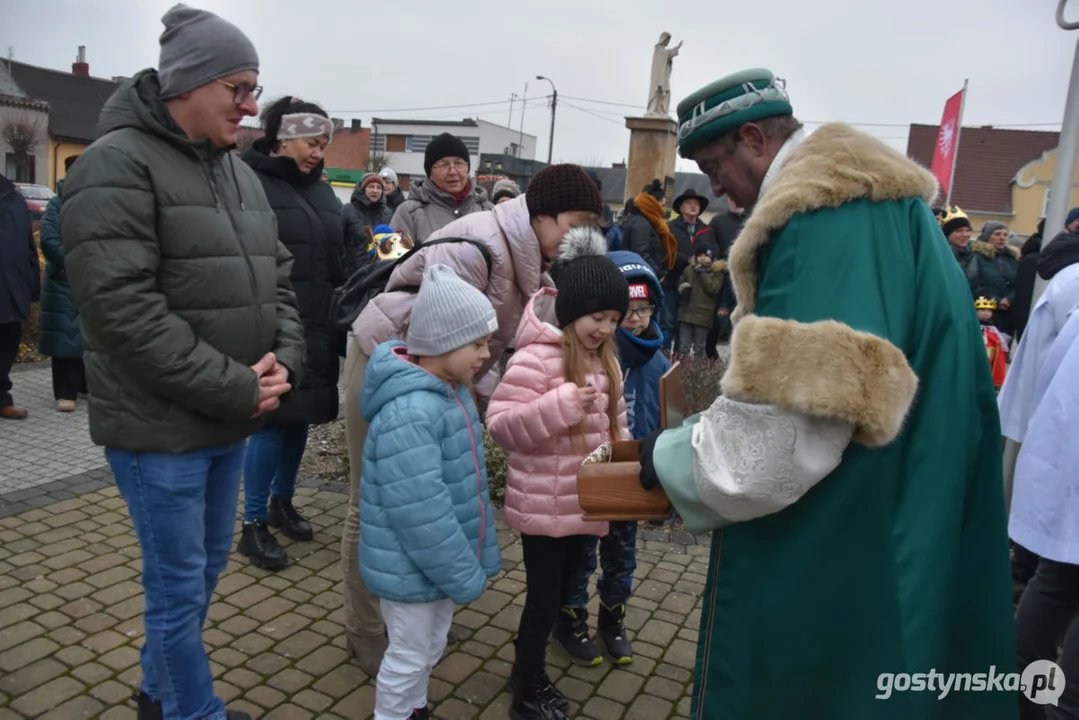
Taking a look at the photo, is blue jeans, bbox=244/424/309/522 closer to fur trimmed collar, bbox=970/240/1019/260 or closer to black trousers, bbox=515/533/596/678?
black trousers, bbox=515/533/596/678

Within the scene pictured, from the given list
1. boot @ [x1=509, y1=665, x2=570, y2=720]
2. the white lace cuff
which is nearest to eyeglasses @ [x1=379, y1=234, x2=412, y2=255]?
boot @ [x1=509, y1=665, x2=570, y2=720]

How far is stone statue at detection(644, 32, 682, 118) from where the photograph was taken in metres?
14.7

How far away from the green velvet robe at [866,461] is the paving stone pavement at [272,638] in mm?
1521

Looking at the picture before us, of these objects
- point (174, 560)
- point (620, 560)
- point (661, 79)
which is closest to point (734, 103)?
point (174, 560)

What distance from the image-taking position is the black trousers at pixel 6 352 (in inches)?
239

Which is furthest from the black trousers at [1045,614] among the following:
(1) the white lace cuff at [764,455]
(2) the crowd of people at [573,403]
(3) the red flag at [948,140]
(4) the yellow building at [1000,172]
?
(4) the yellow building at [1000,172]

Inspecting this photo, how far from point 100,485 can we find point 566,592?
129 inches

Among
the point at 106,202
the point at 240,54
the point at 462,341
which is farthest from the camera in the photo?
the point at 462,341

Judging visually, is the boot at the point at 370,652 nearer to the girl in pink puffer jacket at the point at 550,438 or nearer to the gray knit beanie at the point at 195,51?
the girl in pink puffer jacket at the point at 550,438

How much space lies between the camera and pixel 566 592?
324 centimetres

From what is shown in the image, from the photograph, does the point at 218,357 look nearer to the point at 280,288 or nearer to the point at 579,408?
the point at 280,288

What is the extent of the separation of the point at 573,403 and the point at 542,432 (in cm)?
15

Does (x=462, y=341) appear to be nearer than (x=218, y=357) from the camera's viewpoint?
No

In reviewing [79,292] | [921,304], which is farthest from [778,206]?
[79,292]
